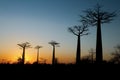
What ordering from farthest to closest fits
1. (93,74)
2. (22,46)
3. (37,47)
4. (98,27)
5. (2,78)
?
(37,47) < (22,46) < (98,27) < (93,74) < (2,78)

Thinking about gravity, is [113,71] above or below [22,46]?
below

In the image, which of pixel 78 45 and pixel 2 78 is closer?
pixel 2 78

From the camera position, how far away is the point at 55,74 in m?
9.27

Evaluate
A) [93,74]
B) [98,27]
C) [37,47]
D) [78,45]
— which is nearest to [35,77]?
[93,74]

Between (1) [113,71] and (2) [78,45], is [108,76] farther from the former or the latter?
(2) [78,45]

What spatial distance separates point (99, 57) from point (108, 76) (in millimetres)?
14402

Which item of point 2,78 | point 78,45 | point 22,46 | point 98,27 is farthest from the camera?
point 22,46

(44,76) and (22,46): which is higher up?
(22,46)

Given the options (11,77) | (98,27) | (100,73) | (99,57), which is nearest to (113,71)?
(100,73)

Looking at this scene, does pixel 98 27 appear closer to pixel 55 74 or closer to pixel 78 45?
pixel 78 45

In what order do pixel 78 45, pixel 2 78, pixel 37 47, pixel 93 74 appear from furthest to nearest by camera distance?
1. pixel 37 47
2. pixel 78 45
3. pixel 93 74
4. pixel 2 78

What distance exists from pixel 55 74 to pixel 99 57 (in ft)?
46.8

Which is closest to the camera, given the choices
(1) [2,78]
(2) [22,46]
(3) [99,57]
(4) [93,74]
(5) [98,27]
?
(1) [2,78]

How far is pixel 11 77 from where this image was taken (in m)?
8.78
